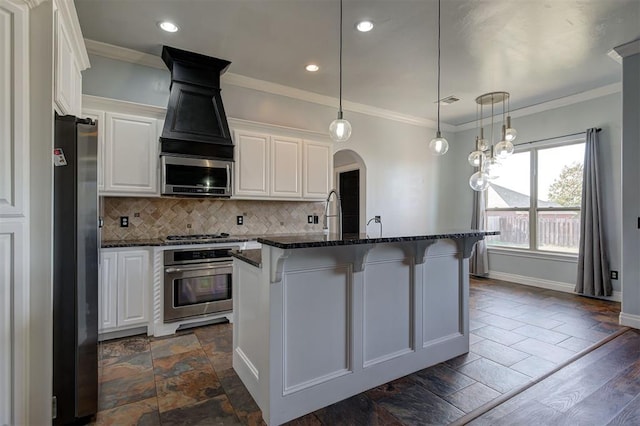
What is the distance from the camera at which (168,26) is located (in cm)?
304

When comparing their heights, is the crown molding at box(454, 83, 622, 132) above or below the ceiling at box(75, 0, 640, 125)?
below

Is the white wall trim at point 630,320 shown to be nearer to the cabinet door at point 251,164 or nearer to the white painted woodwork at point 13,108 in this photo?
the cabinet door at point 251,164

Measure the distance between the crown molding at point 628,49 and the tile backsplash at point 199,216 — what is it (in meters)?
3.81

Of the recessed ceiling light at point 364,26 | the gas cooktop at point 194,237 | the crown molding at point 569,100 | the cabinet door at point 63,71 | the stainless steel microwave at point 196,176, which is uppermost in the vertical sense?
the recessed ceiling light at point 364,26

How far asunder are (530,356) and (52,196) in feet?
11.6

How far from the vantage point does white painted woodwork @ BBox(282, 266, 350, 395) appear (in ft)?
6.43

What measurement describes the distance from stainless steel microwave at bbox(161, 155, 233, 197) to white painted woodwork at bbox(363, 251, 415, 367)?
7.25 ft

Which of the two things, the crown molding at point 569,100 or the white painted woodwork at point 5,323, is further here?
the crown molding at point 569,100

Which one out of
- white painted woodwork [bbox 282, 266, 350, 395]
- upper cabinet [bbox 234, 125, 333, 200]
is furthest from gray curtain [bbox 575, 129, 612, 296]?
white painted woodwork [bbox 282, 266, 350, 395]

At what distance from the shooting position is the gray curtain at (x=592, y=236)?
446cm

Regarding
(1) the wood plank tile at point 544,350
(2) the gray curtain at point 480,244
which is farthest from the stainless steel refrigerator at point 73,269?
(2) the gray curtain at point 480,244

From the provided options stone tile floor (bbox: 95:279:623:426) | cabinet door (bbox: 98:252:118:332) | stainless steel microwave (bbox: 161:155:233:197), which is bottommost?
stone tile floor (bbox: 95:279:623:426)

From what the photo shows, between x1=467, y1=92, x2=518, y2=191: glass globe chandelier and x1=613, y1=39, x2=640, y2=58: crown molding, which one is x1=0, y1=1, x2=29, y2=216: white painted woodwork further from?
x1=613, y1=39, x2=640, y2=58: crown molding

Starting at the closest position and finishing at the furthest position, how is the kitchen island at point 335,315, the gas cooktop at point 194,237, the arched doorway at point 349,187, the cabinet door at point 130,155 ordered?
the kitchen island at point 335,315 → the cabinet door at point 130,155 → the gas cooktop at point 194,237 → the arched doorway at point 349,187
